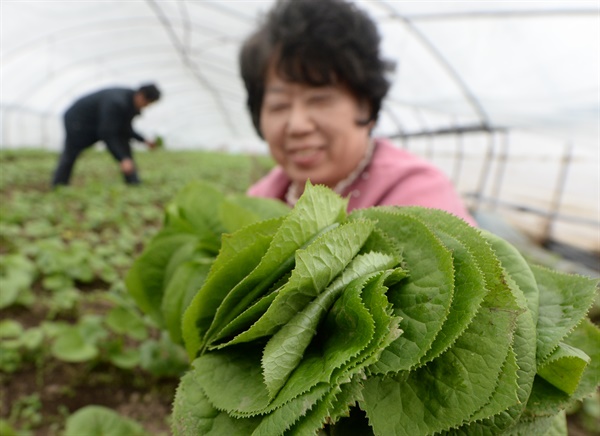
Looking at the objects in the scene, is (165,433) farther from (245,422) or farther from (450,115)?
(450,115)

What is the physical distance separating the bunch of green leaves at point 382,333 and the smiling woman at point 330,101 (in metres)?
0.74

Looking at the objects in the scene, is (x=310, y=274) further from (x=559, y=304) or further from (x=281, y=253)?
(x=559, y=304)

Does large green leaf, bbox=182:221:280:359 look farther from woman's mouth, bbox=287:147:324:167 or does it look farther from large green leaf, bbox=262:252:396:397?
woman's mouth, bbox=287:147:324:167

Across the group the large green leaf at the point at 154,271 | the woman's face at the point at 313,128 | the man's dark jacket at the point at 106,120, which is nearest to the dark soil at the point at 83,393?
the large green leaf at the point at 154,271

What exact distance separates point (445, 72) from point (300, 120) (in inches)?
268

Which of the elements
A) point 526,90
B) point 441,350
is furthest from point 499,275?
point 526,90

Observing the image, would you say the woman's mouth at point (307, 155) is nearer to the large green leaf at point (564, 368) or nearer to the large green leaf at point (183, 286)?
the large green leaf at point (183, 286)

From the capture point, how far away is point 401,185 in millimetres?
1353

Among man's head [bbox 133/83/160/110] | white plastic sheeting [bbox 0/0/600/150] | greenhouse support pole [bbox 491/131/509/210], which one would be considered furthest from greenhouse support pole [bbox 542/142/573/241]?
man's head [bbox 133/83/160/110]

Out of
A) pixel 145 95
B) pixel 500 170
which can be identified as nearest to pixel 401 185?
pixel 145 95

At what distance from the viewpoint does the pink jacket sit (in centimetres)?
125

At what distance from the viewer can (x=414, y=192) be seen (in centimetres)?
127

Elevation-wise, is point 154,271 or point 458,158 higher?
point 154,271

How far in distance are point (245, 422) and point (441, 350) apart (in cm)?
23
